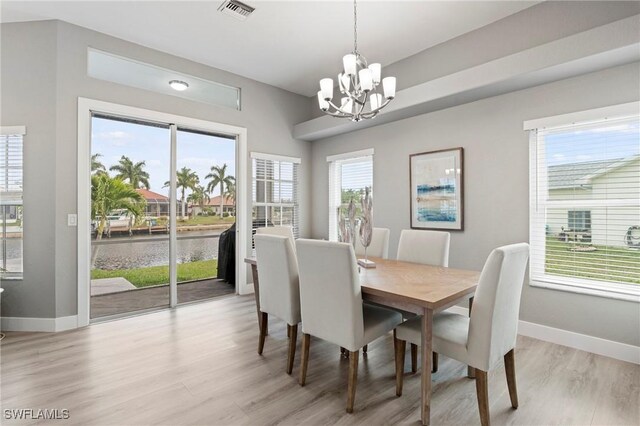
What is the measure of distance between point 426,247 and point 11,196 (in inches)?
Result: 166

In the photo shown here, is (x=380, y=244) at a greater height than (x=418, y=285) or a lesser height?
Answer: greater

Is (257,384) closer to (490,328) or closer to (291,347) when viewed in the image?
(291,347)

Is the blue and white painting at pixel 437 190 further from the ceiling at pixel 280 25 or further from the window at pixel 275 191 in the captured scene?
the window at pixel 275 191

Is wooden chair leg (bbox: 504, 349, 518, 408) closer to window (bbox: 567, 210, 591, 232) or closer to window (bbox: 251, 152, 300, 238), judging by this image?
window (bbox: 567, 210, 591, 232)

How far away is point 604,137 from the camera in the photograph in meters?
2.66

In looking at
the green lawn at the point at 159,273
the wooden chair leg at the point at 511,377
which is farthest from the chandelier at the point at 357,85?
the green lawn at the point at 159,273

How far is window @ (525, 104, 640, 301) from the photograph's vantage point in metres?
2.55

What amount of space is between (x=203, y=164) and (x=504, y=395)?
410cm

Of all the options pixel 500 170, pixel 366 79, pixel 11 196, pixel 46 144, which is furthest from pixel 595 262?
pixel 11 196

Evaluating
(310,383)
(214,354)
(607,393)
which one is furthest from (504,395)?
(214,354)

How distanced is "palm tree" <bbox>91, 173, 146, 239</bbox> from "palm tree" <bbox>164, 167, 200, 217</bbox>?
1.47ft

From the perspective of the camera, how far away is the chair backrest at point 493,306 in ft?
5.40

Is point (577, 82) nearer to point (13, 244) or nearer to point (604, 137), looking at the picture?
point (604, 137)

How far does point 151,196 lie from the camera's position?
3867 mm
